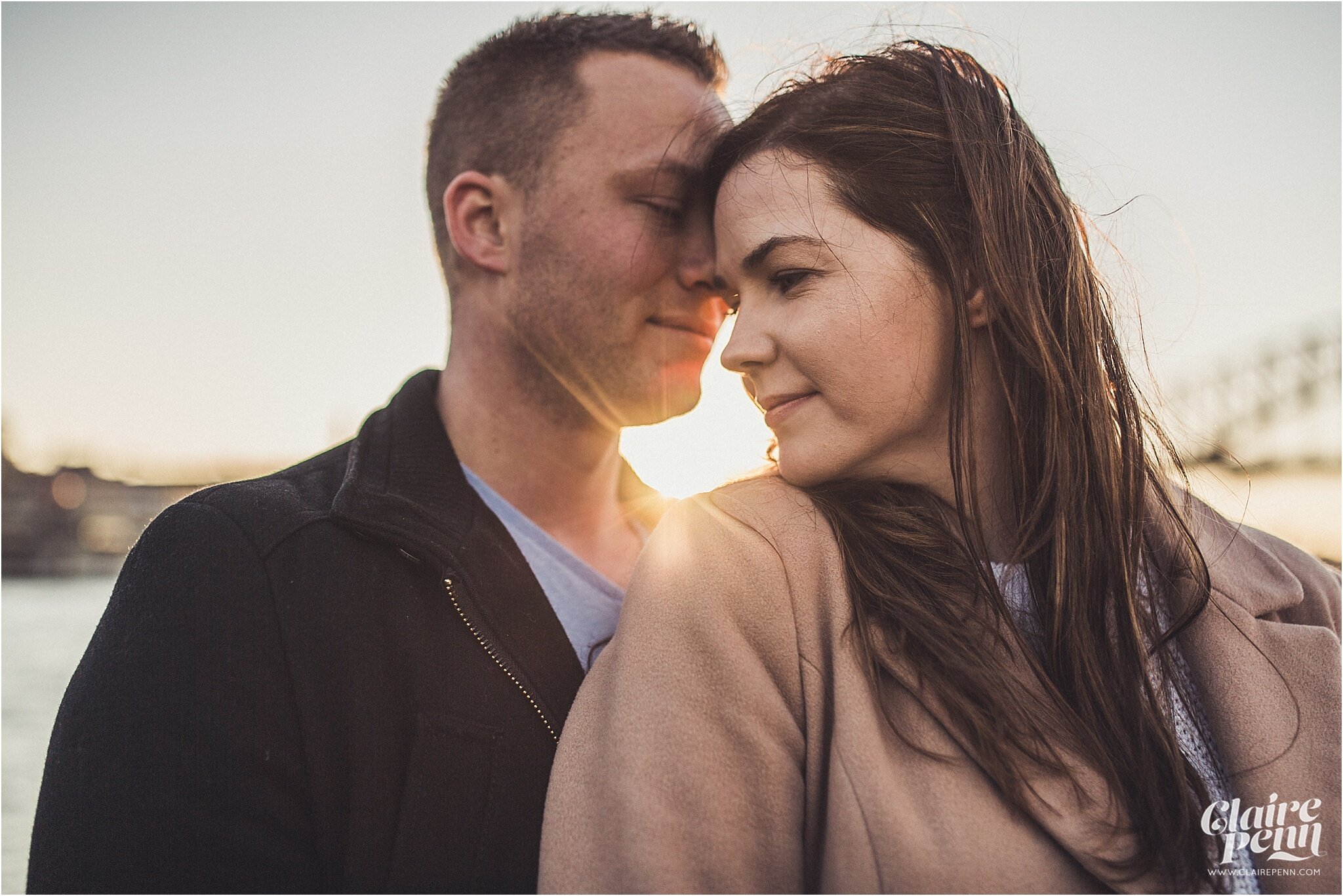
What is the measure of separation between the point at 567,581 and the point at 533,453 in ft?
1.51

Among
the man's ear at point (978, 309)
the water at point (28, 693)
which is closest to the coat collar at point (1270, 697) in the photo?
the man's ear at point (978, 309)

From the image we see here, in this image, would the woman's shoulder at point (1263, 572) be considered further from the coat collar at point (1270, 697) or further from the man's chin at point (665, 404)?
the man's chin at point (665, 404)

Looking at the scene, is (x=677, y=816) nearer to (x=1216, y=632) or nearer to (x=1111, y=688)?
(x=1111, y=688)

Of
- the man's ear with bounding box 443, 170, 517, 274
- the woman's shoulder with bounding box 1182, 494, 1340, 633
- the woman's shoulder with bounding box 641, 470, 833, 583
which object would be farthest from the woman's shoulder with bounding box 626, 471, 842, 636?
the man's ear with bounding box 443, 170, 517, 274

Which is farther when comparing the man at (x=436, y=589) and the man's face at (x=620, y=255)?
the man's face at (x=620, y=255)

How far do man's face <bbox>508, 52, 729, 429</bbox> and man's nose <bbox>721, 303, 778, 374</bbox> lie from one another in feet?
2.39

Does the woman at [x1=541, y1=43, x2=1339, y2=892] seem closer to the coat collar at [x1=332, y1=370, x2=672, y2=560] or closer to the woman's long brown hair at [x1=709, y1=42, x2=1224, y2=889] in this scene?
the woman's long brown hair at [x1=709, y1=42, x2=1224, y2=889]

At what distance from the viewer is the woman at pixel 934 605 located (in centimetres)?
147

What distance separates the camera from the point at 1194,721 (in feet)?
5.83

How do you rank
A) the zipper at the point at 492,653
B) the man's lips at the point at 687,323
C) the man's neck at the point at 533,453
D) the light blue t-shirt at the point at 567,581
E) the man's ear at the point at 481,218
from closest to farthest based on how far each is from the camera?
the zipper at the point at 492,653 → the light blue t-shirt at the point at 567,581 → the man's neck at the point at 533,453 → the man's lips at the point at 687,323 → the man's ear at the point at 481,218

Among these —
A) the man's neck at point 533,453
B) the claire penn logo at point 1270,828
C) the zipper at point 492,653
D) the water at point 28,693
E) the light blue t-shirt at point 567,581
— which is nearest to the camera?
the claire penn logo at point 1270,828

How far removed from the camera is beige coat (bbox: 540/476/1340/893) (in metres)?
1.43

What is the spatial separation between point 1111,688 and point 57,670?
13669 mm

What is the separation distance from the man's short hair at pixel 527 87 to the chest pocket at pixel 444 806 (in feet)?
5.63
